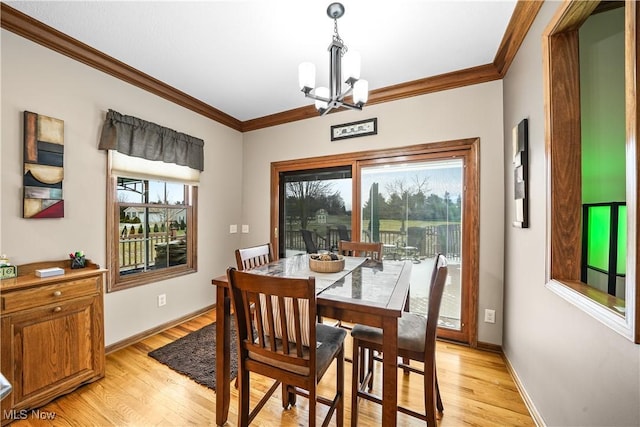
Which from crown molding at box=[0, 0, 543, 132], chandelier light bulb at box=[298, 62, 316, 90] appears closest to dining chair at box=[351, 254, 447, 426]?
chandelier light bulb at box=[298, 62, 316, 90]

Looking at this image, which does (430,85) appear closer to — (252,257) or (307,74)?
(307,74)


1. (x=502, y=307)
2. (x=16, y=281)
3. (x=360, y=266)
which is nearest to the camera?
(x=16, y=281)

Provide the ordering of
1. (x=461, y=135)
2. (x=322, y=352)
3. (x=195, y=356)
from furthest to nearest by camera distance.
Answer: (x=461, y=135) < (x=195, y=356) < (x=322, y=352)

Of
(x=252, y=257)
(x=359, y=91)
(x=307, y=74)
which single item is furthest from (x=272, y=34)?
(x=252, y=257)

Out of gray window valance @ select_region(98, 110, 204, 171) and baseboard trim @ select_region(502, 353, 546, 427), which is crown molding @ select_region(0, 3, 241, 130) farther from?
baseboard trim @ select_region(502, 353, 546, 427)

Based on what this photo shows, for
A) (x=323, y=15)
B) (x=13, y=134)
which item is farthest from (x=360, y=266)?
(x=13, y=134)

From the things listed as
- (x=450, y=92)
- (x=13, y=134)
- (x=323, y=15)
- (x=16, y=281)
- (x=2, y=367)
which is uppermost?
(x=323, y=15)

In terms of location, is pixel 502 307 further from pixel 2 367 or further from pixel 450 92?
pixel 2 367

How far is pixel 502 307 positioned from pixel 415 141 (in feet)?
6.05

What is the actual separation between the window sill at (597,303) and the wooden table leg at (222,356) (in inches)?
69.0

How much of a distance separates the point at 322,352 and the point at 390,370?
353 mm

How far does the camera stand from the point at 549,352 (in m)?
1.46

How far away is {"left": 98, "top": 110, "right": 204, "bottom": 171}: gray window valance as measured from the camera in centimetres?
237

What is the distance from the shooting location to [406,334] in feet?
4.84
